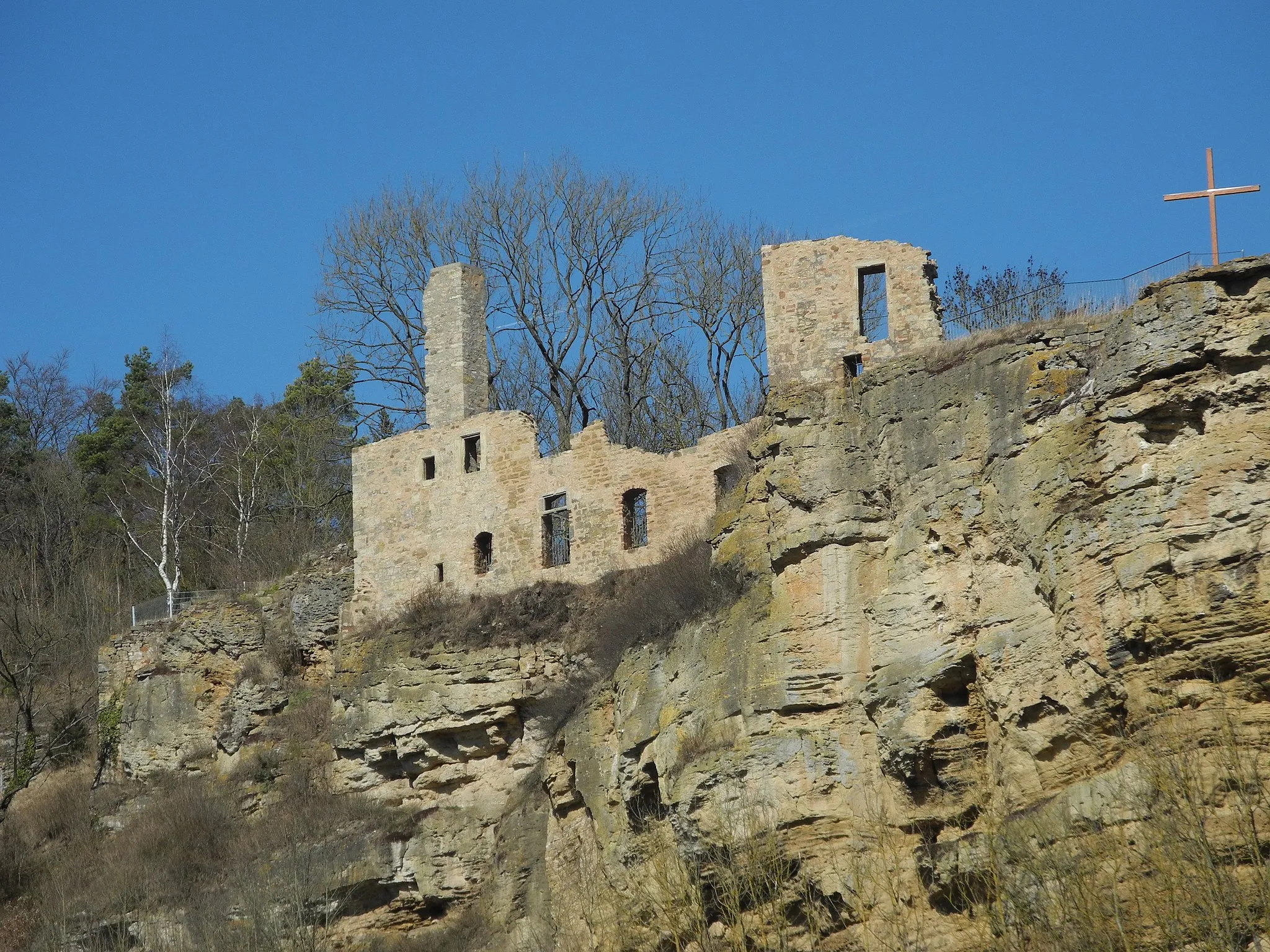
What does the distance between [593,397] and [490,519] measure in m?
12.9

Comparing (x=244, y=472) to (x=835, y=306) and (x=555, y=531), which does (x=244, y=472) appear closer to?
(x=555, y=531)

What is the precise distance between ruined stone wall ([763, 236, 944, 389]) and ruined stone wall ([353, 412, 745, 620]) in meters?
Result: 3.37

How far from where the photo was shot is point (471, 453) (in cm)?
3469

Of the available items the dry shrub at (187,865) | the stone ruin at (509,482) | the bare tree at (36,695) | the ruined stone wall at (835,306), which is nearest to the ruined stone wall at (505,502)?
the stone ruin at (509,482)

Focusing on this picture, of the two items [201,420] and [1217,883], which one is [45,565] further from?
[1217,883]

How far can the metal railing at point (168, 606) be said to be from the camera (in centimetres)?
3725

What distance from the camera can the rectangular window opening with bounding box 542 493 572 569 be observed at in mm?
33406

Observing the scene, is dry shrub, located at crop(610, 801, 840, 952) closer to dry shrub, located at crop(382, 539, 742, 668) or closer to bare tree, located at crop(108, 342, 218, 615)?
dry shrub, located at crop(382, 539, 742, 668)

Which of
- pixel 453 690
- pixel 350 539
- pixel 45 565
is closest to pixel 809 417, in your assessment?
pixel 453 690

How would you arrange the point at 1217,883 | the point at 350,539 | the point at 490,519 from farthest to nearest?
the point at 350,539, the point at 490,519, the point at 1217,883

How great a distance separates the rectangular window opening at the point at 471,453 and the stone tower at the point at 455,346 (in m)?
0.45

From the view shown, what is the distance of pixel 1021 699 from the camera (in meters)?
23.4

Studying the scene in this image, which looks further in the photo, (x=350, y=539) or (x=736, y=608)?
(x=350, y=539)

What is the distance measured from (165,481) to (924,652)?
85.4ft
